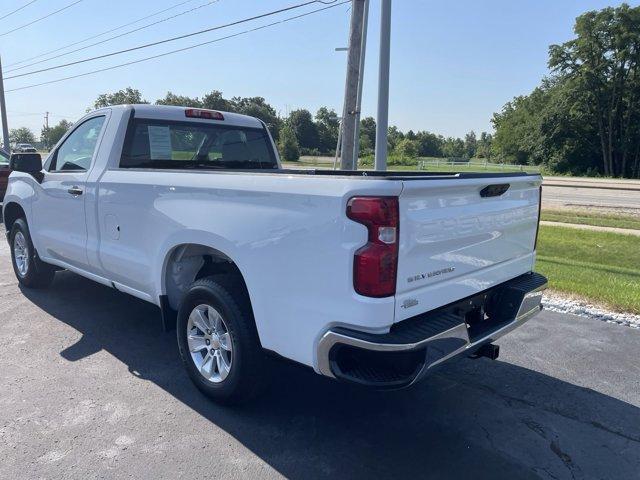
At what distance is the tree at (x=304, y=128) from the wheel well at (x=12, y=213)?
2130 inches

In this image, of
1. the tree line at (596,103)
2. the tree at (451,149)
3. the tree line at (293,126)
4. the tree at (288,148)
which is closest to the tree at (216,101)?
the tree line at (293,126)

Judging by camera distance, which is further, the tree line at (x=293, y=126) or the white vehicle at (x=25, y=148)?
the tree line at (x=293, y=126)

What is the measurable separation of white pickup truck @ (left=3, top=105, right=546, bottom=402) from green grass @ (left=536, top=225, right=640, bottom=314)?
2.91 metres

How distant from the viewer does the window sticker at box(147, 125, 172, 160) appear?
4.73 m

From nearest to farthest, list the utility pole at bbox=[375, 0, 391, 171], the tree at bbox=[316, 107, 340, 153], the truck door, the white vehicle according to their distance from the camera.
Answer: the truck door → the white vehicle → the utility pole at bbox=[375, 0, 391, 171] → the tree at bbox=[316, 107, 340, 153]

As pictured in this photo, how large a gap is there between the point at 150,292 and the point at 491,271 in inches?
99.4

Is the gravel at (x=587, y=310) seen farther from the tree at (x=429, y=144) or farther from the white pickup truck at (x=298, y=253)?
the tree at (x=429, y=144)

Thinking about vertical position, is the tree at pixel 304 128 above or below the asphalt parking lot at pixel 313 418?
above

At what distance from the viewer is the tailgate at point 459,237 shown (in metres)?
2.70

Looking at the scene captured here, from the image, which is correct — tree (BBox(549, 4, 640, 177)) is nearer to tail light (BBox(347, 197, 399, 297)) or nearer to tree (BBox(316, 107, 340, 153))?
tree (BBox(316, 107, 340, 153))

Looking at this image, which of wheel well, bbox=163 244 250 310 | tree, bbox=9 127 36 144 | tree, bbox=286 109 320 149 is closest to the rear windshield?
wheel well, bbox=163 244 250 310

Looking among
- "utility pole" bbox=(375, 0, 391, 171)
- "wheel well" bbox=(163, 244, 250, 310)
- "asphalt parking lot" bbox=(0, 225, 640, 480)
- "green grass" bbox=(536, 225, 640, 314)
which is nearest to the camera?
"asphalt parking lot" bbox=(0, 225, 640, 480)

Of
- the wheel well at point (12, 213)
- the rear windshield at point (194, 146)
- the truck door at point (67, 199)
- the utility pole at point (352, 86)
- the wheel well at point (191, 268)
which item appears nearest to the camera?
the wheel well at point (191, 268)

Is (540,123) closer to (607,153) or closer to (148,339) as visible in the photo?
(607,153)
